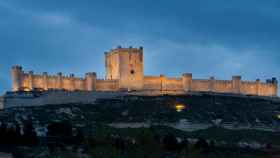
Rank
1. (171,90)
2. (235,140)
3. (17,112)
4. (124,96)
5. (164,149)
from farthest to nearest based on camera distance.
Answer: (171,90) → (124,96) → (17,112) → (235,140) → (164,149)

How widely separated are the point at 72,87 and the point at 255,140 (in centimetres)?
3024

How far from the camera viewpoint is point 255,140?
64.8 meters

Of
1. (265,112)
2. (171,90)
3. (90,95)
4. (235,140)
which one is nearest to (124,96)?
(90,95)

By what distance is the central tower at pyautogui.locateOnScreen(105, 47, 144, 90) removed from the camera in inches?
3610

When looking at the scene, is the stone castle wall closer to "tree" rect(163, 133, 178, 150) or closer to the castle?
the castle

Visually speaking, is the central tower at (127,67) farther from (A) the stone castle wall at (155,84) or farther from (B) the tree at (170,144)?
(B) the tree at (170,144)

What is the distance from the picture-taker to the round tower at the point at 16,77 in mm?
86562

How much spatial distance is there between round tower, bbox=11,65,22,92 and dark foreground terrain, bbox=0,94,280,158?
1156 centimetres

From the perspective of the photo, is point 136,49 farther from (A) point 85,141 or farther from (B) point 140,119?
(A) point 85,141

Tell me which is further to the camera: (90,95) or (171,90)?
(171,90)

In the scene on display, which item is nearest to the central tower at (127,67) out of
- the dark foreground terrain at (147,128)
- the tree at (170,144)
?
the dark foreground terrain at (147,128)

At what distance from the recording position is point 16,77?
86688mm

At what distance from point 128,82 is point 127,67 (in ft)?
6.74

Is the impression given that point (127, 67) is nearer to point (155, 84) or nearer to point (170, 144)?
point (155, 84)
